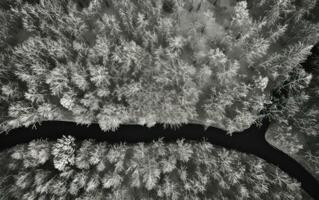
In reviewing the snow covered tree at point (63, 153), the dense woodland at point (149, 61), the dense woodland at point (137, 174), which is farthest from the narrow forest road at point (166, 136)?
the snow covered tree at point (63, 153)

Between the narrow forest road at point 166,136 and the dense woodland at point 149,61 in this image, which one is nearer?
the dense woodland at point 149,61

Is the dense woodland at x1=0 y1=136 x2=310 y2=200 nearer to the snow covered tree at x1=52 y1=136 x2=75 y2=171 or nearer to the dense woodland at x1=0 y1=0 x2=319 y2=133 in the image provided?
the snow covered tree at x1=52 y1=136 x2=75 y2=171

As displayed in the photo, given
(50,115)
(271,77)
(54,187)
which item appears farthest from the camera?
(271,77)

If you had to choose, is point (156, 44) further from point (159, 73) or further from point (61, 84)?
point (61, 84)

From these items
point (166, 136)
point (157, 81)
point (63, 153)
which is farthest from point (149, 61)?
point (63, 153)

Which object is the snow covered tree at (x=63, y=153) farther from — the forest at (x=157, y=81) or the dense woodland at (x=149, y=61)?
the dense woodland at (x=149, y=61)

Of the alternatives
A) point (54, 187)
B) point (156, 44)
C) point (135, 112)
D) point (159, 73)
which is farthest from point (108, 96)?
Answer: point (54, 187)
